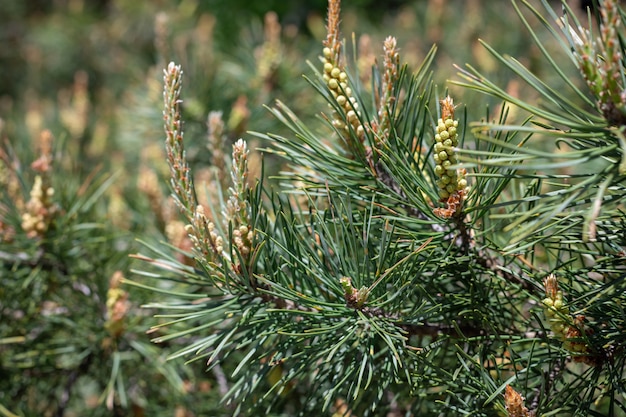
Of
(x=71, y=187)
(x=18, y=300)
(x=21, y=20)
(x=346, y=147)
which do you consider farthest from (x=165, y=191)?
(x=21, y=20)

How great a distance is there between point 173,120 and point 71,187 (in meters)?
0.40

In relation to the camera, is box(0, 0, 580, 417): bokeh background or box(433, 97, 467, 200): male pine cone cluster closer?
box(433, 97, 467, 200): male pine cone cluster

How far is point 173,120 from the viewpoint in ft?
1.42

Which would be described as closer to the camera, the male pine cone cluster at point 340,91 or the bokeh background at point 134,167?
the male pine cone cluster at point 340,91

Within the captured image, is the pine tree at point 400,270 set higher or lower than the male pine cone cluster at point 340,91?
lower

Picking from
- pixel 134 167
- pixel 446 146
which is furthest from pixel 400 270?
pixel 134 167

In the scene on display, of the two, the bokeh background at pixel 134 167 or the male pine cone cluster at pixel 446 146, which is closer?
the male pine cone cluster at pixel 446 146

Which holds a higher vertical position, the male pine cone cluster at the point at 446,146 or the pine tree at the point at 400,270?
the male pine cone cluster at the point at 446,146

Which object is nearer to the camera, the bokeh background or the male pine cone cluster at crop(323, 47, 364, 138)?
the male pine cone cluster at crop(323, 47, 364, 138)

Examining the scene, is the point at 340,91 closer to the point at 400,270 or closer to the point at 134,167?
the point at 400,270

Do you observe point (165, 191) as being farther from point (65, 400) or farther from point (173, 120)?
point (173, 120)

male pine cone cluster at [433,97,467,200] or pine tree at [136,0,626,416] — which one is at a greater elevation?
male pine cone cluster at [433,97,467,200]

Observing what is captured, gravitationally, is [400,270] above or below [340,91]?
below

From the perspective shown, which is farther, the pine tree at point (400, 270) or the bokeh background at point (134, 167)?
the bokeh background at point (134, 167)
